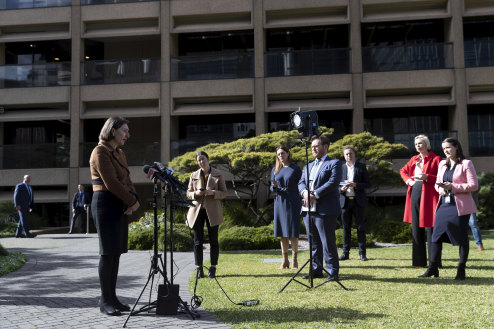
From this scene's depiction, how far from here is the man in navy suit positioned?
6.66 meters

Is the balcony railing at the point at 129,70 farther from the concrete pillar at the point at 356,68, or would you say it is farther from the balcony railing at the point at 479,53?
the balcony railing at the point at 479,53

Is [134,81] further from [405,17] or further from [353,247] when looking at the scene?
[353,247]

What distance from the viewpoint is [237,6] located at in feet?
73.9

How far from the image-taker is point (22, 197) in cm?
1608

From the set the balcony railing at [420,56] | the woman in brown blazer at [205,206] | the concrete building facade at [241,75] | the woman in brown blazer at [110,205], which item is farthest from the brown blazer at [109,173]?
the balcony railing at [420,56]

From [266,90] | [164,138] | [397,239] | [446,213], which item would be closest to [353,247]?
[397,239]

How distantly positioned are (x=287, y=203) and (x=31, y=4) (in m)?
21.9

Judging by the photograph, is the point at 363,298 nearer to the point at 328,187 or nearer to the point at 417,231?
→ the point at 328,187

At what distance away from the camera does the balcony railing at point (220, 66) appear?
2236 cm

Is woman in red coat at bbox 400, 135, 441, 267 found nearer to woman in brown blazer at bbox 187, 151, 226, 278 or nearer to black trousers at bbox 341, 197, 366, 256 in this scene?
black trousers at bbox 341, 197, 366, 256

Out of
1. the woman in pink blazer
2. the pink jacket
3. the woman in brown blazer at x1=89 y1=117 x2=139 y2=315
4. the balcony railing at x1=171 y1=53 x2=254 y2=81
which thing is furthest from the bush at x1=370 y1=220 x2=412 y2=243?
the balcony railing at x1=171 y1=53 x2=254 y2=81

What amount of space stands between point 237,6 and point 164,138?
295 inches

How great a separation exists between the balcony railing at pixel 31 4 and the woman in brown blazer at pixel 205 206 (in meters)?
19.8

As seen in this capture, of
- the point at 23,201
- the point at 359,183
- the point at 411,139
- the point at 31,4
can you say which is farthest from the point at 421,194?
the point at 31,4
